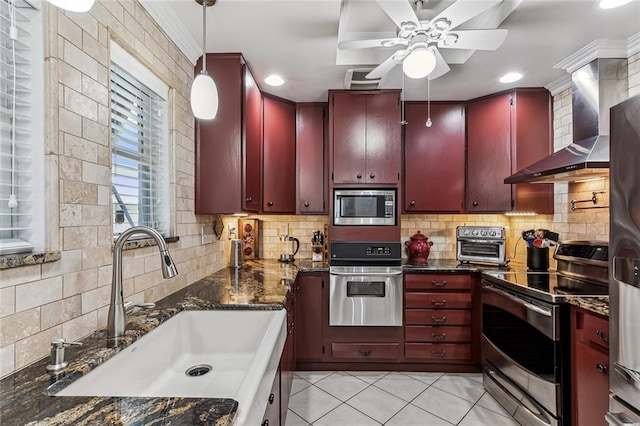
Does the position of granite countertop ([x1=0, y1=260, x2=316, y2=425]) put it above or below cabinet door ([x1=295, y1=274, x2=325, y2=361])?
above

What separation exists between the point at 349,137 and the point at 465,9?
4.85 ft

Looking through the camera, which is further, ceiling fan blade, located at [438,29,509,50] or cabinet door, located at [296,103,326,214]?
cabinet door, located at [296,103,326,214]

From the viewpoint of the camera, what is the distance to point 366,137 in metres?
2.80

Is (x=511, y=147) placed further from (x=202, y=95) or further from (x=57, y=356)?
(x=57, y=356)

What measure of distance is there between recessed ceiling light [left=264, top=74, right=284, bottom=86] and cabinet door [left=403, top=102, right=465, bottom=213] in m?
1.31

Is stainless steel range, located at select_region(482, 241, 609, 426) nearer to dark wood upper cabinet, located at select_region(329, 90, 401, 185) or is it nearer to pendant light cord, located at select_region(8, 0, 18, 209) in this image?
dark wood upper cabinet, located at select_region(329, 90, 401, 185)

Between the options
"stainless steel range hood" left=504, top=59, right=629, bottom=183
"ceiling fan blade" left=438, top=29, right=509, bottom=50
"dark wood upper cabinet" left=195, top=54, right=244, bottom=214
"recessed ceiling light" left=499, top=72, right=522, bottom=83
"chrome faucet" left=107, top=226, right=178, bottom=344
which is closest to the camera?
"chrome faucet" left=107, top=226, right=178, bottom=344

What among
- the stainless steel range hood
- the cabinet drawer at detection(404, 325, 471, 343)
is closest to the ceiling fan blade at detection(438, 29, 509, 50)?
the stainless steel range hood

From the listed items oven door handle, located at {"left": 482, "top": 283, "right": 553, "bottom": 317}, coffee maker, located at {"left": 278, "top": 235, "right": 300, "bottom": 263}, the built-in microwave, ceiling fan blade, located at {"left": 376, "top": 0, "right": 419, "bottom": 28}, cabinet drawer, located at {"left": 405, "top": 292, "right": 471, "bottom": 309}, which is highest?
A: ceiling fan blade, located at {"left": 376, "top": 0, "right": 419, "bottom": 28}

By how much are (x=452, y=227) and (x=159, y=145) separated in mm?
2871

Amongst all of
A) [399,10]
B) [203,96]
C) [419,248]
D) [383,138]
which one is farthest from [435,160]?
[203,96]

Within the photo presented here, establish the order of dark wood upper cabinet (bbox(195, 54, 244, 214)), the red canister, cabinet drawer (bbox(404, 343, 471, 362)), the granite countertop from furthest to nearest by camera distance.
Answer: the red canister < cabinet drawer (bbox(404, 343, 471, 362)) < dark wood upper cabinet (bbox(195, 54, 244, 214)) < the granite countertop

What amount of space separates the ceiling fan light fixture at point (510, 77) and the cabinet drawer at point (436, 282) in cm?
171

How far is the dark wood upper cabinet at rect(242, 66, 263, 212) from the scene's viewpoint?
2316 millimetres
